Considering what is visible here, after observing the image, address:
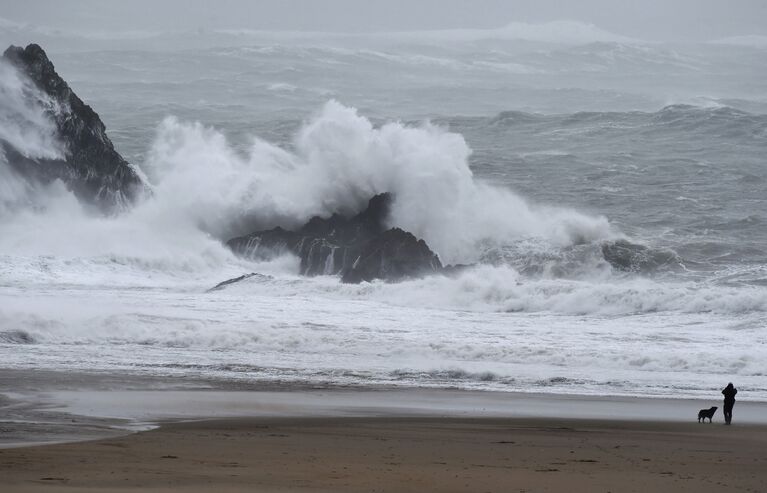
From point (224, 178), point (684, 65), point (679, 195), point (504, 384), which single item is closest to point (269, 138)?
point (224, 178)

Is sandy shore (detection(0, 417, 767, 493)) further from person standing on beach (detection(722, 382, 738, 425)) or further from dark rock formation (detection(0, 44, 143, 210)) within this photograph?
dark rock formation (detection(0, 44, 143, 210))

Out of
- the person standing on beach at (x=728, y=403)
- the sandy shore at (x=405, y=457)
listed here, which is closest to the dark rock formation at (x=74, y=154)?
the sandy shore at (x=405, y=457)

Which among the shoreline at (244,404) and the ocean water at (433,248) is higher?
the ocean water at (433,248)

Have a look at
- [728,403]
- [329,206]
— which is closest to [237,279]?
[329,206]

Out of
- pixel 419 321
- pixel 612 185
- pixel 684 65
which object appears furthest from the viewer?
pixel 684 65

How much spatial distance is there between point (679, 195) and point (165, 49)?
2393 inches

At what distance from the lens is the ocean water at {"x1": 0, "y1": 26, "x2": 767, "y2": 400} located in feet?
50.7

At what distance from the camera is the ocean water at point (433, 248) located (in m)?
15.5

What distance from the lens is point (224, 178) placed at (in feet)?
98.7

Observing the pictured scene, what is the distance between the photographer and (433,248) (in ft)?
87.3

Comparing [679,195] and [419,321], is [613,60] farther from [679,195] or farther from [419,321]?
[419,321]

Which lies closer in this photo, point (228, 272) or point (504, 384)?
point (504, 384)

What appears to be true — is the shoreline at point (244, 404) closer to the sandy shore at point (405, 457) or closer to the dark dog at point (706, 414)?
the dark dog at point (706, 414)

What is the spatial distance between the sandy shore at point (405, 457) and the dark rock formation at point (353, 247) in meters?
11.8
